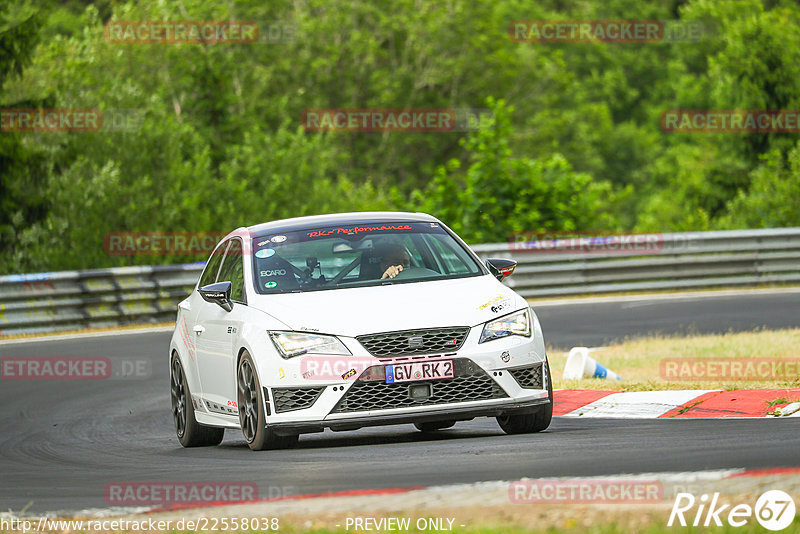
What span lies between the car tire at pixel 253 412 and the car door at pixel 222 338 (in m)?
0.17

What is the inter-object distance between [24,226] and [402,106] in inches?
1273

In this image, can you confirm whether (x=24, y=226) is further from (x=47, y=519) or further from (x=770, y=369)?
(x=47, y=519)

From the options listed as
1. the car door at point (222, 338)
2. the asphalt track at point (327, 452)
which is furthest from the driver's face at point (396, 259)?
the asphalt track at point (327, 452)

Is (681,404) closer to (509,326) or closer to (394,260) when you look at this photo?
(509,326)

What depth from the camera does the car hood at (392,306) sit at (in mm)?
8906
